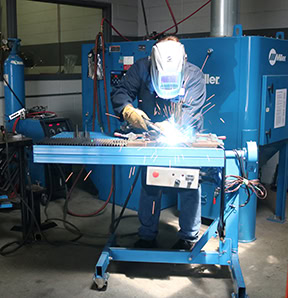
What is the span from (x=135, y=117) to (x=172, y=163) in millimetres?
460

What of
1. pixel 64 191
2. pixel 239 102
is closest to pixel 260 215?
pixel 239 102

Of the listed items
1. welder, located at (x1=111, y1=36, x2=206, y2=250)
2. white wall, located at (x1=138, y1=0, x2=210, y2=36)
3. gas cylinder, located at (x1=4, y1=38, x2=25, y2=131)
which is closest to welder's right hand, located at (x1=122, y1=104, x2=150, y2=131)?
welder, located at (x1=111, y1=36, x2=206, y2=250)

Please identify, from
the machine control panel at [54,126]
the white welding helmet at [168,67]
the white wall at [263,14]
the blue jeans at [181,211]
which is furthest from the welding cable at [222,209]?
the white wall at [263,14]

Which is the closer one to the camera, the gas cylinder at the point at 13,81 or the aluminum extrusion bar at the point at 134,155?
the aluminum extrusion bar at the point at 134,155

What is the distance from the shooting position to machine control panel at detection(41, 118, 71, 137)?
386cm

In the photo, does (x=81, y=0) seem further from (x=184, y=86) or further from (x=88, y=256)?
(x=88, y=256)

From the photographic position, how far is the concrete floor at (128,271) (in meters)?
2.47

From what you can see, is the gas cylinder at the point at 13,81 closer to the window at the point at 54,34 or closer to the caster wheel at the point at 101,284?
the window at the point at 54,34

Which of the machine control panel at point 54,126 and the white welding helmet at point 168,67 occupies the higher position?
the white welding helmet at point 168,67

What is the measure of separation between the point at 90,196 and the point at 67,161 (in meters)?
2.04

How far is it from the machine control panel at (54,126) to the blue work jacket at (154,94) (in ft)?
4.00

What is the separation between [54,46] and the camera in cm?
498

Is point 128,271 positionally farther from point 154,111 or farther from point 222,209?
point 154,111

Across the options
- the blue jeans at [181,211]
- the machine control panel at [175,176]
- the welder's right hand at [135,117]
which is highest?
the welder's right hand at [135,117]
